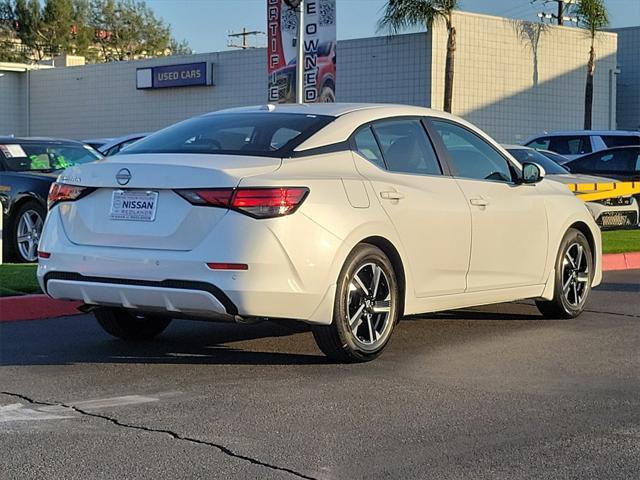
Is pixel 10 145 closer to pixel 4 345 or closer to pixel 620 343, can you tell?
pixel 4 345

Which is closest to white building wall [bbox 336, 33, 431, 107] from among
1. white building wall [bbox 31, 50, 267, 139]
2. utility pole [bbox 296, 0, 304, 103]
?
white building wall [bbox 31, 50, 267, 139]

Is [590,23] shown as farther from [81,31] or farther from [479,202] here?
[81,31]

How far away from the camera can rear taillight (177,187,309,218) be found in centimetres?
633

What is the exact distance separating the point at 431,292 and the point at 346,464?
288 cm

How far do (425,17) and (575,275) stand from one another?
2393 cm

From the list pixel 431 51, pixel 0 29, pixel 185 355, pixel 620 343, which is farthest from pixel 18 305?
pixel 0 29

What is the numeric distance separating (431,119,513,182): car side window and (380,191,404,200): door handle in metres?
0.91

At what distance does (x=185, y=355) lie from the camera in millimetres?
7348

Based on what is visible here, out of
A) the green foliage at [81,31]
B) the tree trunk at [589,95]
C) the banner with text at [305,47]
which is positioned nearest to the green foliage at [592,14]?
the tree trunk at [589,95]

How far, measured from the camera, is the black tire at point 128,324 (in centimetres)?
780

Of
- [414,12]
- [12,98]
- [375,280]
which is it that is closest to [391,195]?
[375,280]

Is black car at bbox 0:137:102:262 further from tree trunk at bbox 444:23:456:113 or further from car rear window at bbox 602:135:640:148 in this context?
tree trunk at bbox 444:23:456:113

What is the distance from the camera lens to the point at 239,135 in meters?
7.18

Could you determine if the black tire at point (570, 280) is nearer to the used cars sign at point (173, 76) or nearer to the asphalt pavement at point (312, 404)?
the asphalt pavement at point (312, 404)
